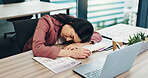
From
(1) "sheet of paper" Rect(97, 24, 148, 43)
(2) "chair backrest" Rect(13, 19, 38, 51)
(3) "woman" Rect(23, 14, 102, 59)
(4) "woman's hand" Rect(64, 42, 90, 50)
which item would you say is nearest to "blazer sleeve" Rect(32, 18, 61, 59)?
(3) "woman" Rect(23, 14, 102, 59)

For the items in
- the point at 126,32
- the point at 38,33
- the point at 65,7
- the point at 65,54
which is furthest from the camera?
the point at 65,7

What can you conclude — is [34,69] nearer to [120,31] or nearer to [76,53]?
[76,53]

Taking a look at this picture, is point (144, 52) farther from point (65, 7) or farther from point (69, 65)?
point (65, 7)

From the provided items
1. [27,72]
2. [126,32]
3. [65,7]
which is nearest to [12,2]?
[65,7]

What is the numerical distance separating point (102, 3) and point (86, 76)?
2858 millimetres

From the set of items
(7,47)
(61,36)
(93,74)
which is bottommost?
(7,47)

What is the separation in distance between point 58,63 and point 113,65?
372 millimetres

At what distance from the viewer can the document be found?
1001 millimetres

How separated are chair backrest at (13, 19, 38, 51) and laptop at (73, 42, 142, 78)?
0.73 metres

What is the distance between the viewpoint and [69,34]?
4.31 feet

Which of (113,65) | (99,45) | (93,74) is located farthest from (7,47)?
(113,65)

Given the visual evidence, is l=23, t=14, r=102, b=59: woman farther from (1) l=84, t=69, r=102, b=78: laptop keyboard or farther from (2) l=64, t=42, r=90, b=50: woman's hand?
(1) l=84, t=69, r=102, b=78: laptop keyboard

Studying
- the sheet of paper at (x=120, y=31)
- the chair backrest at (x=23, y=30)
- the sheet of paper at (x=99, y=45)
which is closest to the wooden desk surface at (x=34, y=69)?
the sheet of paper at (x=99, y=45)

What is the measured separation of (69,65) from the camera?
1039 millimetres
